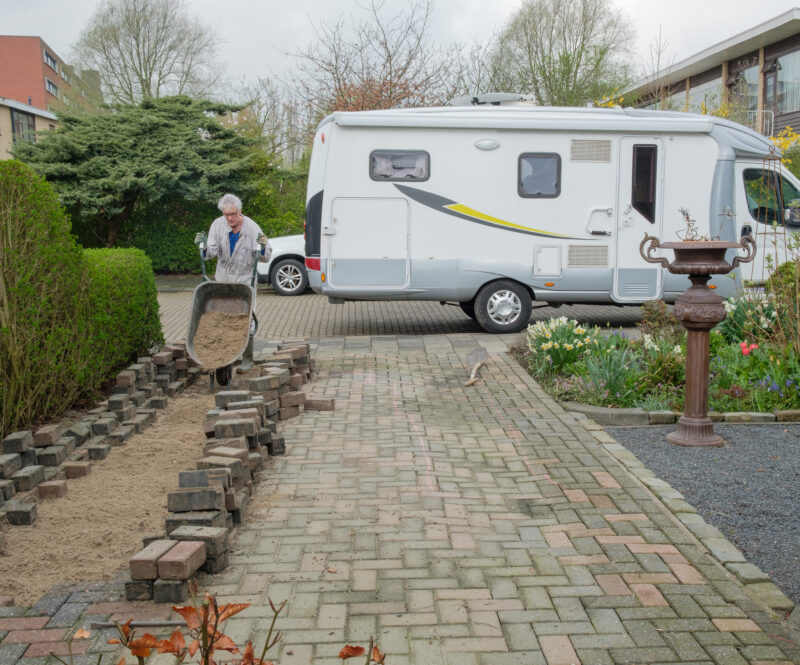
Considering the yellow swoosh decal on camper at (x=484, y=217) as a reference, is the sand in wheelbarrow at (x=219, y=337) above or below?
below

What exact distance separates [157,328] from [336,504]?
4.40 metres

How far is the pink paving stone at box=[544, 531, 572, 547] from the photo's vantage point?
13.0 feet

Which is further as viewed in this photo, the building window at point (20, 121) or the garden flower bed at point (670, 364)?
the building window at point (20, 121)

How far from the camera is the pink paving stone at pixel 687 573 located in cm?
352

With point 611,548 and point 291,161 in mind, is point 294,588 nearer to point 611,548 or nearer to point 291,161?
point 611,548

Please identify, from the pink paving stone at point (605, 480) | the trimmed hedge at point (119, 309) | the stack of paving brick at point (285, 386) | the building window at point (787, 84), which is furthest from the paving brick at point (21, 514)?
the building window at point (787, 84)

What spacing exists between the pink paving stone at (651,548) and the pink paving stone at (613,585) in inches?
13.1

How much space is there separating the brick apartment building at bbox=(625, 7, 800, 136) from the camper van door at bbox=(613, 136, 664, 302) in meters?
13.9

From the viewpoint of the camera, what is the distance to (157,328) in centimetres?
823

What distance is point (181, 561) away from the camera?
130 inches

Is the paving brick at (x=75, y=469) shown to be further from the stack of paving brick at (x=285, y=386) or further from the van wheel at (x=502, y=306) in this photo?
the van wheel at (x=502, y=306)

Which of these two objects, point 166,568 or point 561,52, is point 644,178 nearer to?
point 166,568

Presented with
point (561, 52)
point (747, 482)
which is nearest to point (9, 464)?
point (747, 482)

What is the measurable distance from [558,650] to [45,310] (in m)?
4.35
